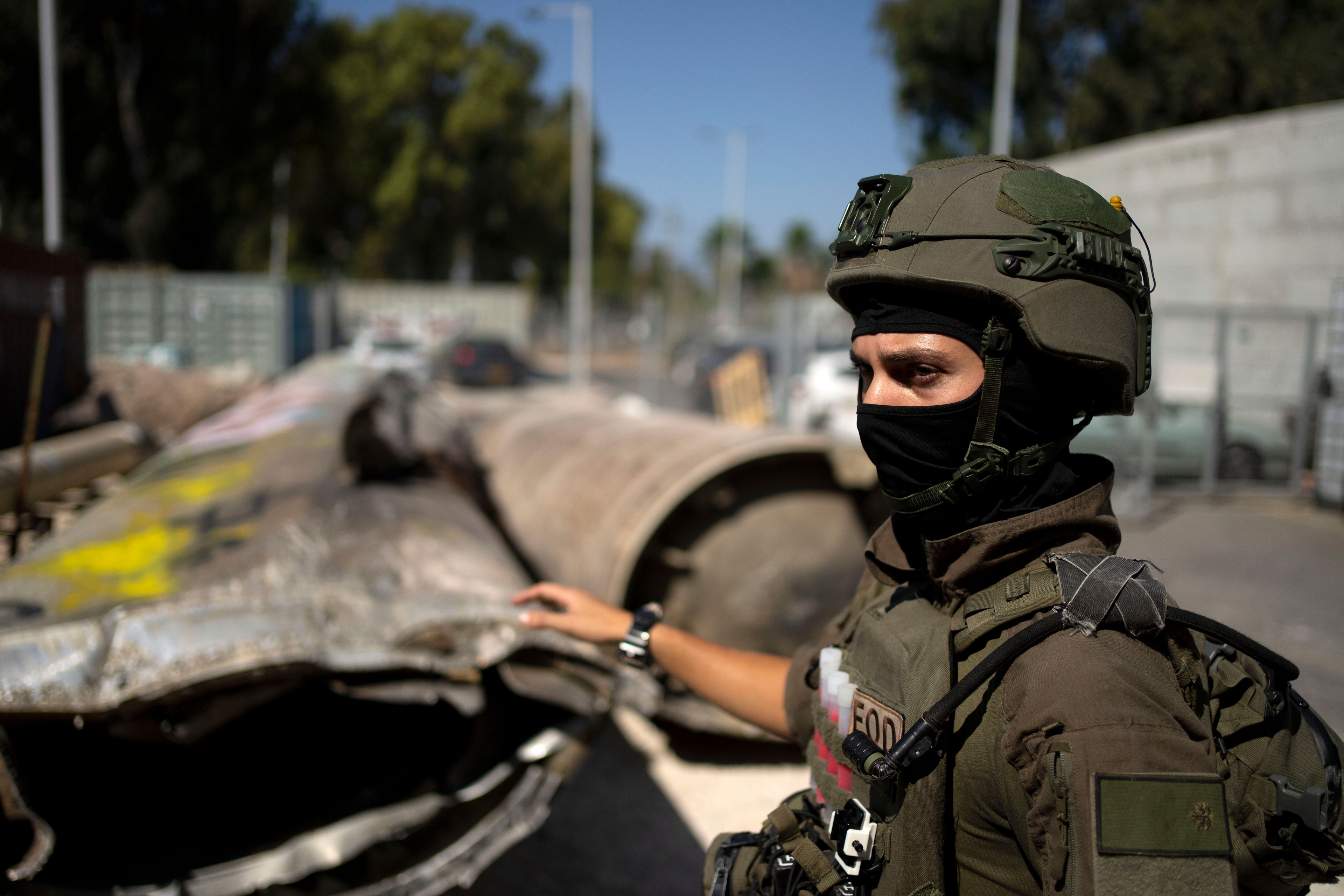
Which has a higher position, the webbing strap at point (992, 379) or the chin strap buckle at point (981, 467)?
the webbing strap at point (992, 379)

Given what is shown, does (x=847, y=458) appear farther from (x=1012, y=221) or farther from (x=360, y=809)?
(x=1012, y=221)

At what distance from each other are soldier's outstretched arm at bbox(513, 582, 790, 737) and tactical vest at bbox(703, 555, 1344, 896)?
43 cm

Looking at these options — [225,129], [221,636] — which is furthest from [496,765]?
[225,129]

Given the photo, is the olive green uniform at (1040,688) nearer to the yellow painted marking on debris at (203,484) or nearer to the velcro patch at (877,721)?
the velcro patch at (877,721)

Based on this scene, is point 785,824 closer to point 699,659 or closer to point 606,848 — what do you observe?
point 699,659

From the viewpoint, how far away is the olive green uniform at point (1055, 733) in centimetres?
107

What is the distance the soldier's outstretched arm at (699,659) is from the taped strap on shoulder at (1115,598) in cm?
79

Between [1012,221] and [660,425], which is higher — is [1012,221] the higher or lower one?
the higher one

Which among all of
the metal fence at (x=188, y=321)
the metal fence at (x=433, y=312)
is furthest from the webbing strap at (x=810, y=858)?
the metal fence at (x=433, y=312)

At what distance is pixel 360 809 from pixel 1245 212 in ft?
22.4

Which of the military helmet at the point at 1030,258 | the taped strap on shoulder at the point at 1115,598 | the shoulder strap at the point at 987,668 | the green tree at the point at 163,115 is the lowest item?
the shoulder strap at the point at 987,668

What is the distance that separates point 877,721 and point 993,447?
45cm

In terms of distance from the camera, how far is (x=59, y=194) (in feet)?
45.1

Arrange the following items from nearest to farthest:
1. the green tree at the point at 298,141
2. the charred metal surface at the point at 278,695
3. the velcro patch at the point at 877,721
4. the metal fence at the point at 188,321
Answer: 1. the velcro patch at the point at 877,721
2. the charred metal surface at the point at 278,695
3. the metal fence at the point at 188,321
4. the green tree at the point at 298,141
